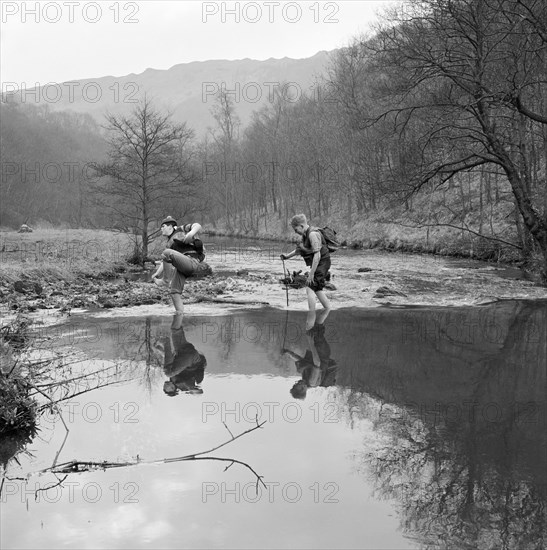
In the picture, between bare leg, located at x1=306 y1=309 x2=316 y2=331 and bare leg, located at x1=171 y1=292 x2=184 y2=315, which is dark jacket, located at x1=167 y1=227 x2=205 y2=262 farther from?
bare leg, located at x1=306 y1=309 x2=316 y2=331

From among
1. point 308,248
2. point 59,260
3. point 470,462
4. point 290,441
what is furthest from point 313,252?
point 59,260

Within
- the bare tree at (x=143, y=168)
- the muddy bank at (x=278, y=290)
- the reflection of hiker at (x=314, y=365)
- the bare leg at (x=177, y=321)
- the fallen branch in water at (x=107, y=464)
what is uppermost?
the bare tree at (x=143, y=168)

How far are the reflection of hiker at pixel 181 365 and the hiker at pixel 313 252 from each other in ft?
10.4

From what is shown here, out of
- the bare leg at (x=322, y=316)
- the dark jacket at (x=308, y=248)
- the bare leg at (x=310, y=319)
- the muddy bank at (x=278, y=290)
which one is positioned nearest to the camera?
the bare leg at (x=310, y=319)

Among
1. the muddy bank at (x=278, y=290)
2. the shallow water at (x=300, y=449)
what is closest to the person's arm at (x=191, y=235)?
the muddy bank at (x=278, y=290)

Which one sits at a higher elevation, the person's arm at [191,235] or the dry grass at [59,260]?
the person's arm at [191,235]

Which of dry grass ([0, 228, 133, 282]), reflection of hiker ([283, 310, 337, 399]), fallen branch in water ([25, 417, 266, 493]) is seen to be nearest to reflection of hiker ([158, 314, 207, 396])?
reflection of hiker ([283, 310, 337, 399])

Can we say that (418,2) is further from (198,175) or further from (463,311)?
(198,175)

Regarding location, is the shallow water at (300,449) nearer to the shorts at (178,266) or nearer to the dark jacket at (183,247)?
the shorts at (178,266)

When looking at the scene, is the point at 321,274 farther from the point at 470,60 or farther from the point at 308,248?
the point at 470,60

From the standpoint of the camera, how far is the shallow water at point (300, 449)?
419 centimetres

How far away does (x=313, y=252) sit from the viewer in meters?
12.6

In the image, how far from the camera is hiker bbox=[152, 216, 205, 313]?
12602 millimetres

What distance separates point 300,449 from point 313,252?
739cm
